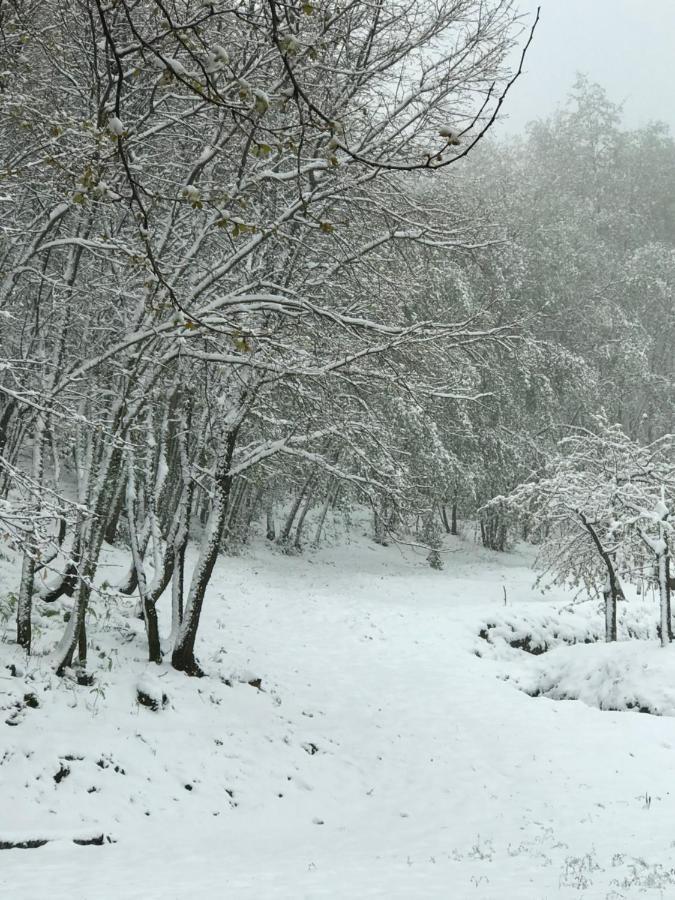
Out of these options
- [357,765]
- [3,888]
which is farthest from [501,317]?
[3,888]

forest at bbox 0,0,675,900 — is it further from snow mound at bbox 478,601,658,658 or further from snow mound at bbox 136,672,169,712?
snow mound at bbox 478,601,658,658

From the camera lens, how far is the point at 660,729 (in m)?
10.7

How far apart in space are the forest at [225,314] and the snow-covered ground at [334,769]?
7.3 inches

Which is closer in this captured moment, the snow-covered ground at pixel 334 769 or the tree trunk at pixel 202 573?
the snow-covered ground at pixel 334 769

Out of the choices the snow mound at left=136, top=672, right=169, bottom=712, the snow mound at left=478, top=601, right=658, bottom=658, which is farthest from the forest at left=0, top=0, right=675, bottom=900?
the snow mound at left=478, top=601, right=658, bottom=658

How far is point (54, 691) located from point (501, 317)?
2129 cm

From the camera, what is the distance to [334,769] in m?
8.83

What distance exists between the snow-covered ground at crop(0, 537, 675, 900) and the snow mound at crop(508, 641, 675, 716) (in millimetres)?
43

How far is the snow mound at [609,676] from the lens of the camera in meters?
11.7

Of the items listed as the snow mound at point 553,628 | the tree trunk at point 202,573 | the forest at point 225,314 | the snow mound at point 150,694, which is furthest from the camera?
the snow mound at point 553,628

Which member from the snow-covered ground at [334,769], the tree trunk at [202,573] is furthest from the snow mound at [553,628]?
the tree trunk at [202,573]

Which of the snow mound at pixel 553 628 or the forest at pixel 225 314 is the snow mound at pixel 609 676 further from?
the snow mound at pixel 553 628

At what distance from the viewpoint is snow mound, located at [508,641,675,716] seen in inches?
461

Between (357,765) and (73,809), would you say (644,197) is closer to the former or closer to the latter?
(357,765)
